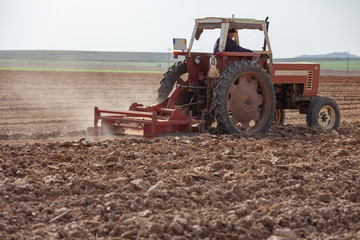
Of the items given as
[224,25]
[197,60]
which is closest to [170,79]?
[197,60]

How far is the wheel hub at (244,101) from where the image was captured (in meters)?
9.82

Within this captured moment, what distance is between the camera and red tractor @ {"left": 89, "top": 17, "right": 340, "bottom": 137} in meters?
9.27

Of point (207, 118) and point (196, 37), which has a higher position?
point (196, 37)

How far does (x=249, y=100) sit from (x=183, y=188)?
439 centimetres

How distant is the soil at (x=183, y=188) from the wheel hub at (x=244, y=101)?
25.4 inches

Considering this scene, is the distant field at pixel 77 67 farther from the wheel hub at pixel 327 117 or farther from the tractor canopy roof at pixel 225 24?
the wheel hub at pixel 327 117

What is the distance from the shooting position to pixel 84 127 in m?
11.3

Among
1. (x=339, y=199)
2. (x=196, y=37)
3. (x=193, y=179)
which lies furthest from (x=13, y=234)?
(x=196, y=37)

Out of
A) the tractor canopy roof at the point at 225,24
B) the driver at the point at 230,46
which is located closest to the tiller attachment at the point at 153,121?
the driver at the point at 230,46

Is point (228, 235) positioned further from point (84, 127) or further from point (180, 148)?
point (84, 127)

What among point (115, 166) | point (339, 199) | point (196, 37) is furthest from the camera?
point (196, 37)

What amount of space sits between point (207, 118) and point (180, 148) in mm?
1994

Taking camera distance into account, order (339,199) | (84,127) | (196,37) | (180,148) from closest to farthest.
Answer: (339,199) < (180,148) < (196,37) < (84,127)

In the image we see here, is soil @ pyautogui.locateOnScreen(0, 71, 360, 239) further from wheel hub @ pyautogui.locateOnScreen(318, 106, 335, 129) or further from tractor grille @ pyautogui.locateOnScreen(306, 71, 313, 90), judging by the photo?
tractor grille @ pyautogui.locateOnScreen(306, 71, 313, 90)
